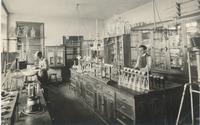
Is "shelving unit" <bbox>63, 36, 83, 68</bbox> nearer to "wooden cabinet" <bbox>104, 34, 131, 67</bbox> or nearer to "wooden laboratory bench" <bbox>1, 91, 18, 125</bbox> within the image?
"wooden laboratory bench" <bbox>1, 91, 18, 125</bbox>

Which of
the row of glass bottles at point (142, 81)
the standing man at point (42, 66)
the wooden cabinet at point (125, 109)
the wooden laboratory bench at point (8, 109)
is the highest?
the standing man at point (42, 66)

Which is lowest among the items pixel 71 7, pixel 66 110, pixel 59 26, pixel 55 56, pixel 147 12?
pixel 66 110

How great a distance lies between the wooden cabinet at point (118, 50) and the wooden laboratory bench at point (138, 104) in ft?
4.60

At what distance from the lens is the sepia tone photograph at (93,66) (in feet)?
5.48

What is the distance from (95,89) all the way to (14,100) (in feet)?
4.12

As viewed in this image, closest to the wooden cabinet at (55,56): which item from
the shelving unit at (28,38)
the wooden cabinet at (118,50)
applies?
the shelving unit at (28,38)

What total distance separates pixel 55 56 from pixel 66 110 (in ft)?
3.20

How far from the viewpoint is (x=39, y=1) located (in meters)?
2.21

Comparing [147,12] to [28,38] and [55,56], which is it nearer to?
[55,56]

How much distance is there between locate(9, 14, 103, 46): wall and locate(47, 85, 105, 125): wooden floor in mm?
714

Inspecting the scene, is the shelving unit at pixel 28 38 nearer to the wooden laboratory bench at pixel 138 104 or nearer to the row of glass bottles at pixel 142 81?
the wooden laboratory bench at pixel 138 104

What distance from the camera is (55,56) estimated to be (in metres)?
2.29

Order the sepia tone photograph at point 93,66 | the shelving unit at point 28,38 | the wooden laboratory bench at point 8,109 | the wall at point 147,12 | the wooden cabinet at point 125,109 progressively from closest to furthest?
1. the wooden laboratory bench at point 8,109
2. the sepia tone photograph at point 93,66
3. the wooden cabinet at point 125,109
4. the shelving unit at point 28,38
5. the wall at point 147,12

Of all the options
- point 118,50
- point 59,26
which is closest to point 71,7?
point 59,26
